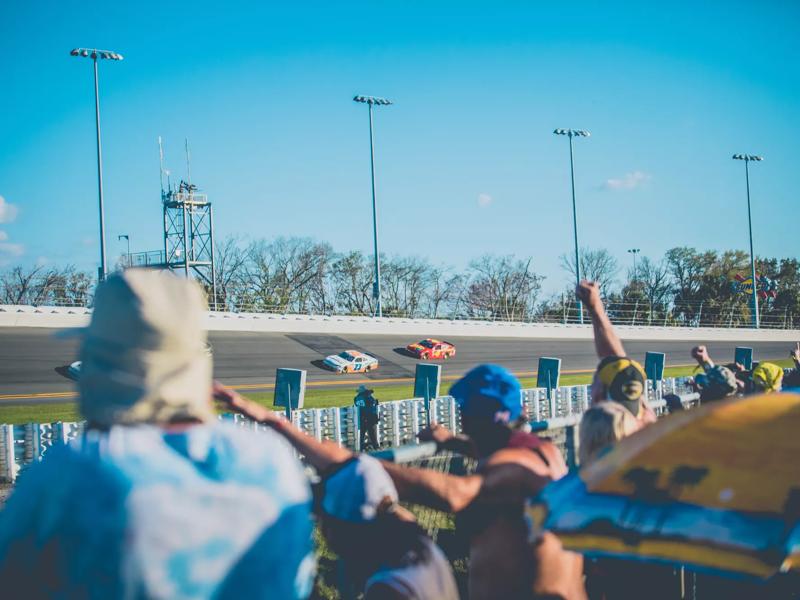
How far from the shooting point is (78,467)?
1303mm

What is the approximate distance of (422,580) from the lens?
1.94 meters

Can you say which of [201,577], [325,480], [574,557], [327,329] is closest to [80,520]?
[201,577]

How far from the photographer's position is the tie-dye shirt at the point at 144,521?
1266 millimetres

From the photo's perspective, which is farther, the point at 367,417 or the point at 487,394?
the point at 367,417

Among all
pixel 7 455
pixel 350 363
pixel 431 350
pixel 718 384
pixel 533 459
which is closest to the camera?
pixel 533 459

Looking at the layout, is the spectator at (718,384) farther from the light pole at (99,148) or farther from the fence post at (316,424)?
the light pole at (99,148)

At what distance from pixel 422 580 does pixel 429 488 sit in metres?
0.29

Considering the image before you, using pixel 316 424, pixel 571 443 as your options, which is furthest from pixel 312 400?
pixel 571 443

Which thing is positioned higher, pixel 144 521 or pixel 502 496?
pixel 144 521

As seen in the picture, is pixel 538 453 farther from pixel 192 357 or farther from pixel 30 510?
pixel 30 510

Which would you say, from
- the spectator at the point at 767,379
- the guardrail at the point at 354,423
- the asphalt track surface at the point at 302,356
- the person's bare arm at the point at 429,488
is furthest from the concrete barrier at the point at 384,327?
the person's bare arm at the point at 429,488

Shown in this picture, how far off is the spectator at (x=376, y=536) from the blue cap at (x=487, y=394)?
659 mm

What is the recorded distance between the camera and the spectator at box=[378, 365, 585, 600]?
243 cm

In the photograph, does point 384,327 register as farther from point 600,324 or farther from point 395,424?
point 600,324
